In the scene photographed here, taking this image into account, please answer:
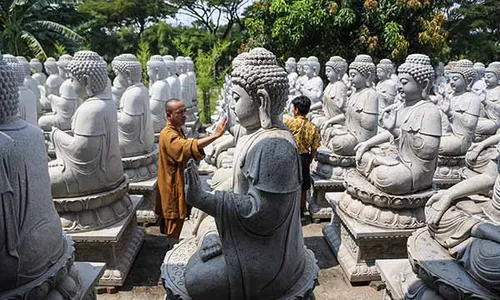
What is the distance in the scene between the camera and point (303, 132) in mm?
5449

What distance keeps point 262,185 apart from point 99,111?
2.54 metres

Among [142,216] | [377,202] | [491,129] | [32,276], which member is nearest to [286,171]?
[32,276]

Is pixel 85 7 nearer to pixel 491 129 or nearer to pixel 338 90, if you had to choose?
pixel 338 90

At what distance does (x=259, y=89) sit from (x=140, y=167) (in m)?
3.91

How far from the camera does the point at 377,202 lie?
459 centimetres

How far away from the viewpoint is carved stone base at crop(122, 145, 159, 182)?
596cm

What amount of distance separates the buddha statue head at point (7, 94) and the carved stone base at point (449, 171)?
5.87 meters

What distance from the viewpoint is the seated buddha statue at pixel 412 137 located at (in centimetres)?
426

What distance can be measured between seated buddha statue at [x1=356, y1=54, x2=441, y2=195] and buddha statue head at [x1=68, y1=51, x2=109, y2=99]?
3103mm

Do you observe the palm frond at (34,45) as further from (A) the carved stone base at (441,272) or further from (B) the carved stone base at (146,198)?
(A) the carved stone base at (441,272)

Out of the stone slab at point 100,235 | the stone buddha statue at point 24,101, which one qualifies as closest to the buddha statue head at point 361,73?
the stone slab at point 100,235

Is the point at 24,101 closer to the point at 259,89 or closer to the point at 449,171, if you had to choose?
the point at 259,89

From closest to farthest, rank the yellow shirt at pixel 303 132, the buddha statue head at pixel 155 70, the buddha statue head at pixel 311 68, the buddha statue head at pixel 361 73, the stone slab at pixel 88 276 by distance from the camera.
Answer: the stone slab at pixel 88 276 → the yellow shirt at pixel 303 132 → the buddha statue head at pixel 361 73 → the buddha statue head at pixel 155 70 → the buddha statue head at pixel 311 68

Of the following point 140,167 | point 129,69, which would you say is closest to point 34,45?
point 129,69
